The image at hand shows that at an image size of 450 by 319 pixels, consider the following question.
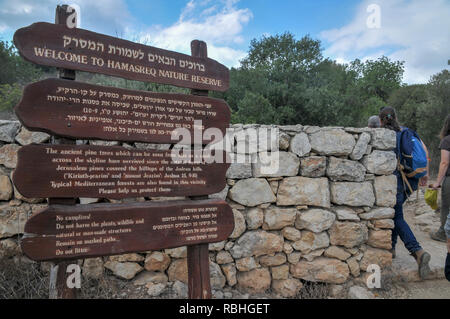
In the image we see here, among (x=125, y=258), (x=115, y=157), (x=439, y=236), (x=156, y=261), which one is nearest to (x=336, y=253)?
(x=156, y=261)

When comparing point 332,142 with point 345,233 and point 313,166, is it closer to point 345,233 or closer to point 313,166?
point 313,166

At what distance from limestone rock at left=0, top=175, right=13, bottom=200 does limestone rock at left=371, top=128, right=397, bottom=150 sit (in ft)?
13.6

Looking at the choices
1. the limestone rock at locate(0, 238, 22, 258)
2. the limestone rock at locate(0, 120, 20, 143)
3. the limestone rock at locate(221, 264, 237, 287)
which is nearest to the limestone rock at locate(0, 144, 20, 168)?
the limestone rock at locate(0, 120, 20, 143)

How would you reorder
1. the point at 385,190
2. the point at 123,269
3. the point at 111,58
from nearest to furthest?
1. the point at 111,58
2. the point at 123,269
3. the point at 385,190

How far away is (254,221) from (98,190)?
1.94 metres

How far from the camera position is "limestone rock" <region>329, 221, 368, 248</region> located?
12.0 ft

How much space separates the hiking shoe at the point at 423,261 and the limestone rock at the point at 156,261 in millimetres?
3031

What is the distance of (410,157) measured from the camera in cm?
384

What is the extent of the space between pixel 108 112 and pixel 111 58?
0.39 m

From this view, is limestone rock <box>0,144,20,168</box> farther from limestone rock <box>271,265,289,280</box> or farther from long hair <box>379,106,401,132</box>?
long hair <box>379,106,401,132</box>

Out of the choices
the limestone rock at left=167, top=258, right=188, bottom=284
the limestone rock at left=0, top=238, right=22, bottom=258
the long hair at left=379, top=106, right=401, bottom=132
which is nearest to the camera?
the limestone rock at left=0, top=238, right=22, bottom=258

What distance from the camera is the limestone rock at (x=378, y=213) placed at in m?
3.74

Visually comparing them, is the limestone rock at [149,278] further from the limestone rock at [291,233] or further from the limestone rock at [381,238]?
the limestone rock at [381,238]
